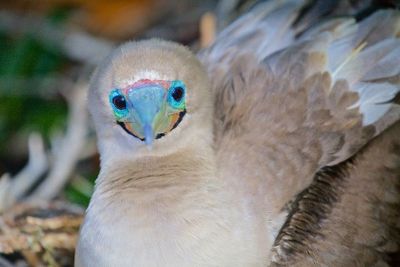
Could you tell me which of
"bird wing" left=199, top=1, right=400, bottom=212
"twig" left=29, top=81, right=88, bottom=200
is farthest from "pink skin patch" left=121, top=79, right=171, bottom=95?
"twig" left=29, top=81, right=88, bottom=200

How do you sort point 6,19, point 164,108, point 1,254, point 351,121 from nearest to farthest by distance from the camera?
point 164,108, point 351,121, point 1,254, point 6,19

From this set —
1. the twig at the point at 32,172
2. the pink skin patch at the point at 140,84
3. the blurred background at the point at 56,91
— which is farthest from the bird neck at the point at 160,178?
the twig at the point at 32,172

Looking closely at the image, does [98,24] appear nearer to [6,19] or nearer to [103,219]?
[6,19]

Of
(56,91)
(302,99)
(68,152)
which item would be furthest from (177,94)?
(56,91)

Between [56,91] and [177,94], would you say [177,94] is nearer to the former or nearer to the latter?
[177,94]

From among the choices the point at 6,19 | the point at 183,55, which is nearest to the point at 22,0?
the point at 6,19

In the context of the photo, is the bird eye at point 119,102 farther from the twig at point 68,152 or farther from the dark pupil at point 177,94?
the twig at point 68,152

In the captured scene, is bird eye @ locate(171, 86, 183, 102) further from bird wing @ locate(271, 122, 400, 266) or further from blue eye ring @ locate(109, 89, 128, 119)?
bird wing @ locate(271, 122, 400, 266)
